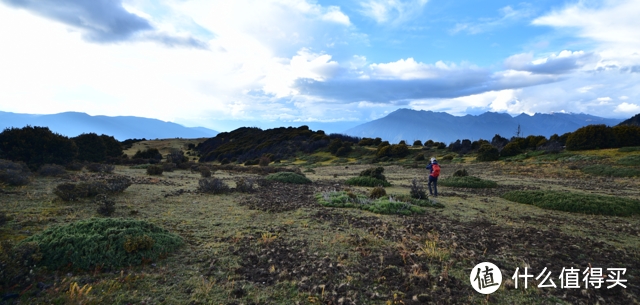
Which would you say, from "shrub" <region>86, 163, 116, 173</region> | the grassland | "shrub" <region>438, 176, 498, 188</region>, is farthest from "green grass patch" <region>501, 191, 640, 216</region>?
"shrub" <region>86, 163, 116, 173</region>

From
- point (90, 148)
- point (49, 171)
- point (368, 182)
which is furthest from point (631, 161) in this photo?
point (90, 148)

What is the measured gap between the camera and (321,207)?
966 cm

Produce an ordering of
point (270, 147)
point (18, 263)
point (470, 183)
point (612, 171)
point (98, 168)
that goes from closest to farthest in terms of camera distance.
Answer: point (18, 263) < point (470, 183) < point (98, 168) < point (612, 171) < point (270, 147)

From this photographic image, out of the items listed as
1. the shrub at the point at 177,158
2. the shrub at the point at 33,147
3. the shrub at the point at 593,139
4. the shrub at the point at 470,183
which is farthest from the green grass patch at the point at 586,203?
the shrub at the point at 177,158

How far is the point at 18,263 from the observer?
3.49 metres

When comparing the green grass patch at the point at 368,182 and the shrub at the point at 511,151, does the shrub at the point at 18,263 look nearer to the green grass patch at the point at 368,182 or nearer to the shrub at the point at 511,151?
the green grass patch at the point at 368,182

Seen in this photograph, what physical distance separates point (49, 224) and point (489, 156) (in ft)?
129

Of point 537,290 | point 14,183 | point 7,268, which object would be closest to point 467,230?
point 537,290

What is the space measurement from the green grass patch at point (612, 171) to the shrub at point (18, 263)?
1093 inches

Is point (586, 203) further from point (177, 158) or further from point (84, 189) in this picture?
point (177, 158)

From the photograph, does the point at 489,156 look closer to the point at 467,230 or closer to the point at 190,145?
the point at 467,230

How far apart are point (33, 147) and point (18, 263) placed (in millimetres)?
17564

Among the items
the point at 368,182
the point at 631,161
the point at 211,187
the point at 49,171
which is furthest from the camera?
the point at 631,161

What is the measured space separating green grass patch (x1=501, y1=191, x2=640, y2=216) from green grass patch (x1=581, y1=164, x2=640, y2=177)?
12.2 m
